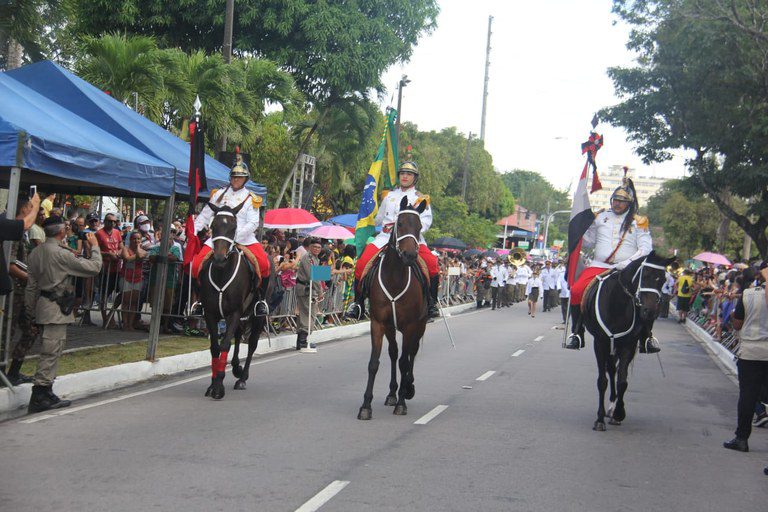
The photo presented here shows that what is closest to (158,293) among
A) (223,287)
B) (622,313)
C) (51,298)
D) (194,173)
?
(194,173)

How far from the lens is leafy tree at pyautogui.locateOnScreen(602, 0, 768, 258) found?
30.9 m

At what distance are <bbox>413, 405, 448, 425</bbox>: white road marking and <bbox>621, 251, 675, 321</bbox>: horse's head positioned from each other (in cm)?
260

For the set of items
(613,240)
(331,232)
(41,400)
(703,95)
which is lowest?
(41,400)

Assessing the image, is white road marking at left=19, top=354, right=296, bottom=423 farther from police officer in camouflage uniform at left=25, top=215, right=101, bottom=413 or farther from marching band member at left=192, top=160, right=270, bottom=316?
marching band member at left=192, top=160, right=270, bottom=316

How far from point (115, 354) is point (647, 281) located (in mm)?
7613

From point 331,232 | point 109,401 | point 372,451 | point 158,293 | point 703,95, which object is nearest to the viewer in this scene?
point 372,451

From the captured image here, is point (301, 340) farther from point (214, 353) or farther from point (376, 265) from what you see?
point (376, 265)

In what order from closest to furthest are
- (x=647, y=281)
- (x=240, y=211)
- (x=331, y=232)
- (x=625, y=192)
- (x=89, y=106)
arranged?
(x=647, y=281) → (x=625, y=192) → (x=240, y=211) → (x=89, y=106) → (x=331, y=232)

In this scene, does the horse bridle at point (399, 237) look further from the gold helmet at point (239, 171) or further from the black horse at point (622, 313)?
the gold helmet at point (239, 171)

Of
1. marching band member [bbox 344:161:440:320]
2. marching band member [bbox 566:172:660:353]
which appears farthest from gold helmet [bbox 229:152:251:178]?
marching band member [bbox 566:172:660:353]

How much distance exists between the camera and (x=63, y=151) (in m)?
10.7

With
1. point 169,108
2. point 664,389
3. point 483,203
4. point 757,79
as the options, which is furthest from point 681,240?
point 664,389

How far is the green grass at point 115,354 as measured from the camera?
11.9 meters

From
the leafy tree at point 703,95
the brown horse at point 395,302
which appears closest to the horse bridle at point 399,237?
the brown horse at point 395,302
